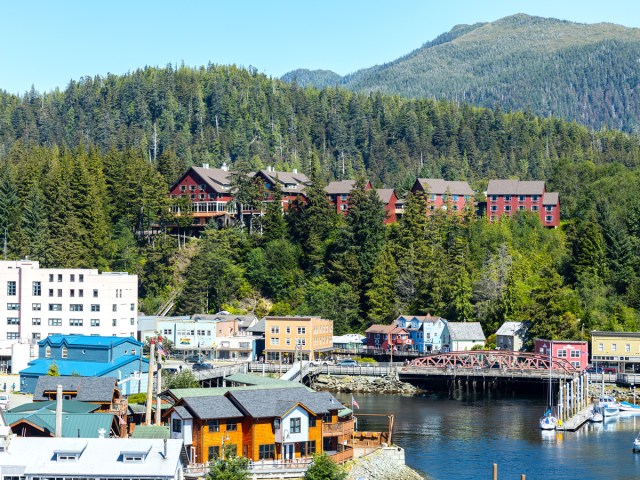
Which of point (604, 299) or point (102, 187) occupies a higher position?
point (102, 187)

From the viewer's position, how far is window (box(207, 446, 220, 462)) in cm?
5797

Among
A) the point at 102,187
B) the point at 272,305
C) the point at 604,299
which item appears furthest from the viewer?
the point at 102,187

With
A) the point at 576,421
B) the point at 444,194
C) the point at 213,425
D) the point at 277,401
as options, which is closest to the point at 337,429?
the point at 277,401

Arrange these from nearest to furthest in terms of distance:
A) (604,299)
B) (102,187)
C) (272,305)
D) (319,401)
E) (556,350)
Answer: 1. (319,401)
2. (556,350)
3. (604,299)
4. (272,305)
5. (102,187)

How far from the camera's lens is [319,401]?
61.8 m

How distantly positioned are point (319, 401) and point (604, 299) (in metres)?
56.0

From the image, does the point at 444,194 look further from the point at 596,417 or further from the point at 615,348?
the point at 596,417

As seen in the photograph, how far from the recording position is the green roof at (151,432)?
54.5 metres

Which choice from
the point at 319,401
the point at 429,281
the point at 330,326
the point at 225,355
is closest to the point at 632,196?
the point at 429,281

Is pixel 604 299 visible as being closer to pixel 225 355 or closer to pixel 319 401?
pixel 225 355

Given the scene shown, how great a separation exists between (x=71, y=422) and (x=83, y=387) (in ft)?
38.4

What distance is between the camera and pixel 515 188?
13650 centimetres

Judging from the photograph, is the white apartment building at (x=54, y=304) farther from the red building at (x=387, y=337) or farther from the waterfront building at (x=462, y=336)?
the waterfront building at (x=462, y=336)

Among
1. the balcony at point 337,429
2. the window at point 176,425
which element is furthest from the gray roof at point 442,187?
the window at point 176,425
